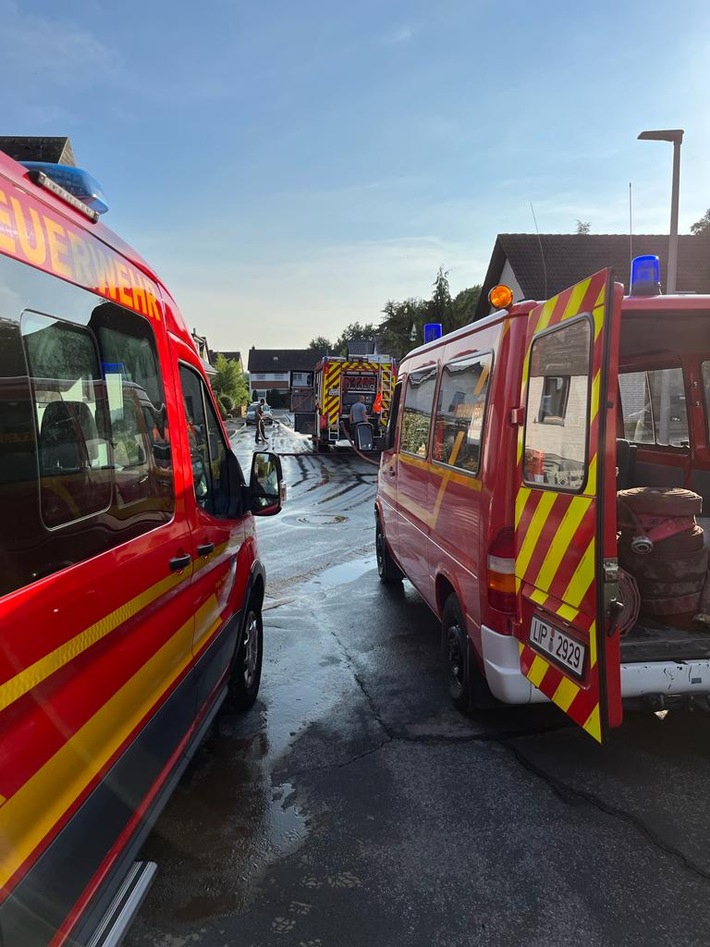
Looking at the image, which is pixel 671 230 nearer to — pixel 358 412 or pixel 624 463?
pixel 624 463

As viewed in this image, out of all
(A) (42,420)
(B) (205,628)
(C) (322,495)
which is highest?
(A) (42,420)

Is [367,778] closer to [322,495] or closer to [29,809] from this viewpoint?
[29,809]

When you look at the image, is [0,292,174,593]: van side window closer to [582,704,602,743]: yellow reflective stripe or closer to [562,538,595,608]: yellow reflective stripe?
[562,538,595,608]: yellow reflective stripe

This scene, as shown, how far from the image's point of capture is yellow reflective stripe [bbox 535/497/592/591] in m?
2.52

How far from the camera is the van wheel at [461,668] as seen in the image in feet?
11.8

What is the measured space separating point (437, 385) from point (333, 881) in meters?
2.95

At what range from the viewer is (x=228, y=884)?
248cm

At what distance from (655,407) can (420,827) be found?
4.02m

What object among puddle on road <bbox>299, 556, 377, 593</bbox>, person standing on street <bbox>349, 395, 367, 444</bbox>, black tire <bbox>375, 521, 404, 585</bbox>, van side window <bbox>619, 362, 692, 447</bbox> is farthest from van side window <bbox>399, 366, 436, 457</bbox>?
person standing on street <bbox>349, 395, 367, 444</bbox>

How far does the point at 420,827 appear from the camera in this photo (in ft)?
9.24

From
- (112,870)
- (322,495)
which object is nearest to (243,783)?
(112,870)

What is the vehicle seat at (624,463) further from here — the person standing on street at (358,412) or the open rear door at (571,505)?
the person standing on street at (358,412)

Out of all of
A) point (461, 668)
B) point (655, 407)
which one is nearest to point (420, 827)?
point (461, 668)

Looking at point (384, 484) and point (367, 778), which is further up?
point (384, 484)
